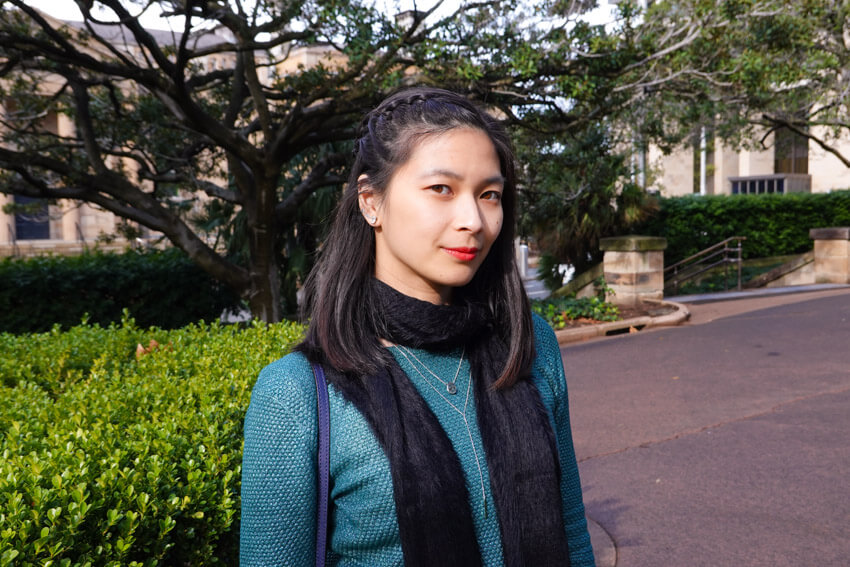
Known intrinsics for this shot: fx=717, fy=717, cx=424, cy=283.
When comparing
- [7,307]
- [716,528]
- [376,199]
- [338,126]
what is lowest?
[716,528]

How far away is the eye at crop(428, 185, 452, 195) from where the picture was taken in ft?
5.17

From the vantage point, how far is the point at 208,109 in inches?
520

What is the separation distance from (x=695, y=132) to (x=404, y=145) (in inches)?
856

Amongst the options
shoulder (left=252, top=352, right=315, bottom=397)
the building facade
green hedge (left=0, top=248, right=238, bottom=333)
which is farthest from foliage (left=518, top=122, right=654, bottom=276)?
the building facade

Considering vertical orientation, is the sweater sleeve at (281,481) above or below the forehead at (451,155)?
below

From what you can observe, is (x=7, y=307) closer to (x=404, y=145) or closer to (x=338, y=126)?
(x=338, y=126)

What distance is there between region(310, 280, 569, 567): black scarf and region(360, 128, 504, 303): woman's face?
120 mm

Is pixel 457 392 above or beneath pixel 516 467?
above


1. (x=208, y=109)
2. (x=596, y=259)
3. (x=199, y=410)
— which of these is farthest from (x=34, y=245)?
(x=199, y=410)

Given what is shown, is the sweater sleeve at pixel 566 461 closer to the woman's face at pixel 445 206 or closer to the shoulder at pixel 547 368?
the shoulder at pixel 547 368

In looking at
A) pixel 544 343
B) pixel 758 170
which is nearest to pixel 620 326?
pixel 544 343

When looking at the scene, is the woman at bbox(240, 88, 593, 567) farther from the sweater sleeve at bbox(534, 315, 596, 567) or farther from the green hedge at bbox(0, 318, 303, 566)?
the green hedge at bbox(0, 318, 303, 566)

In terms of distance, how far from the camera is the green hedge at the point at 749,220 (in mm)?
19953

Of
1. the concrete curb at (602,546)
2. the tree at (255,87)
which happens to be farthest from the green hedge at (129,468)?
the tree at (255,87)
